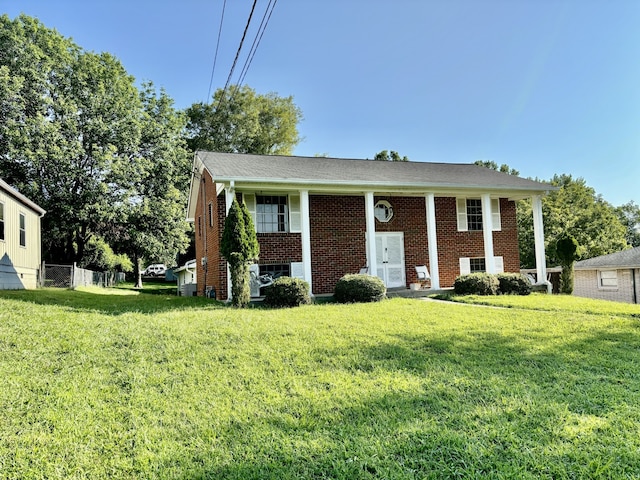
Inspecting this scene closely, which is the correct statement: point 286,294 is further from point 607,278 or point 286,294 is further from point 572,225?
point 572,225

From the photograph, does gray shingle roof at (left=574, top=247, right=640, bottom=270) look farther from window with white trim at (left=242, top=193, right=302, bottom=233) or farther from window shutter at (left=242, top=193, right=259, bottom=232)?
window shutter at (left=242, top=193, right=259, bottom=232)

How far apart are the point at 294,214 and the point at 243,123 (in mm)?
24204

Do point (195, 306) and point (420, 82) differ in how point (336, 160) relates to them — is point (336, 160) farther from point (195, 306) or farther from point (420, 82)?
point (195, 306)

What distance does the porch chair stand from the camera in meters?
15.1

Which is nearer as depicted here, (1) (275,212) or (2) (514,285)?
(2) (514,285)

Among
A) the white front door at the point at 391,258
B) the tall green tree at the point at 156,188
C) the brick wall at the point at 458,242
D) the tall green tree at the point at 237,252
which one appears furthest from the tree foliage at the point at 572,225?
the tall green tree at the point at 237,252

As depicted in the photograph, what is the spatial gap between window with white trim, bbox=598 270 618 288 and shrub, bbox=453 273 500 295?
44.5ft

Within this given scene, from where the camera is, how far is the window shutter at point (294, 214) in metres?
14.3

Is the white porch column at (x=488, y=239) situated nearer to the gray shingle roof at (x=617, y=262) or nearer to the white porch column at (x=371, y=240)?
the white porch column at (x=371, y=240)

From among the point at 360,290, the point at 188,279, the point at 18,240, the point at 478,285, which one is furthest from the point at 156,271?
the point at 478,285

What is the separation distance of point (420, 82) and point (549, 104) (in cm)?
572

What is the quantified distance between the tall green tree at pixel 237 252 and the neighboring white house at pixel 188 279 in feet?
32.8

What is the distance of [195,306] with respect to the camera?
35.2 ft

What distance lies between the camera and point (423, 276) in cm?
1505
